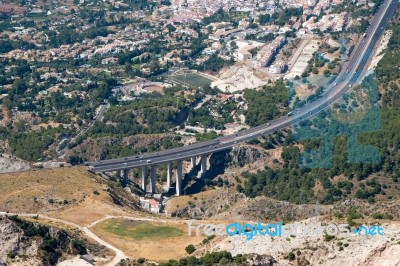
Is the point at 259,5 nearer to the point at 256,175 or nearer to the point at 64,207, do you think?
the point at 256,175

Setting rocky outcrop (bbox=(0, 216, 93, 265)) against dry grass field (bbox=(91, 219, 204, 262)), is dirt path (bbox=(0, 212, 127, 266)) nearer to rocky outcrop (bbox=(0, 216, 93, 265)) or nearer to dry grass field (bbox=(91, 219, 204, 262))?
dry grass field (bbox=(91, 219, 204, 262))

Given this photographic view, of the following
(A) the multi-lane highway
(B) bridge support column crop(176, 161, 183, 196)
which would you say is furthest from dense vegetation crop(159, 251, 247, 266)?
(B) bridge support column crop(176, 161, 183, 196)

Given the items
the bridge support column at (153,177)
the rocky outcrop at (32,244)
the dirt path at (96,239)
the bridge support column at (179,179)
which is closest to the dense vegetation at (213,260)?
the dirt path at (96,239)

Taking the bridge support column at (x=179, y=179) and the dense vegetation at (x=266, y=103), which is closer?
the bridge support column at (x=179, y=179)

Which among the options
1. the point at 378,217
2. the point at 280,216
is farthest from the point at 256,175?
the point at 378,217

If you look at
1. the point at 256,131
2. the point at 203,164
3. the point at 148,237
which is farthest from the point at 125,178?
the point at 148,237

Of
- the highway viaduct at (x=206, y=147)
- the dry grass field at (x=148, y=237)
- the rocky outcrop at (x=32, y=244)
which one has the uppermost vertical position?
the rocky outcrop at (x=32, y=244)

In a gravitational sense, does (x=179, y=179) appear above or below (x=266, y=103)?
below

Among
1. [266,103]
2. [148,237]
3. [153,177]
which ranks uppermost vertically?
[148,237]

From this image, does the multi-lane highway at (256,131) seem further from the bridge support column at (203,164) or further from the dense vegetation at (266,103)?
the dense vegetation at (266,103)

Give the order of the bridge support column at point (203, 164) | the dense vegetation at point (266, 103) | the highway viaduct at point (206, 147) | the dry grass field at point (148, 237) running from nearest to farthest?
the dry grass field at point (148, 237)
the highway viaduct at point (206, 147)
the bridge support column at point (203, 164)
the dense vegetation at point (266, 103)

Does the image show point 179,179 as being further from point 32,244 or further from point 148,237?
point 32,244
